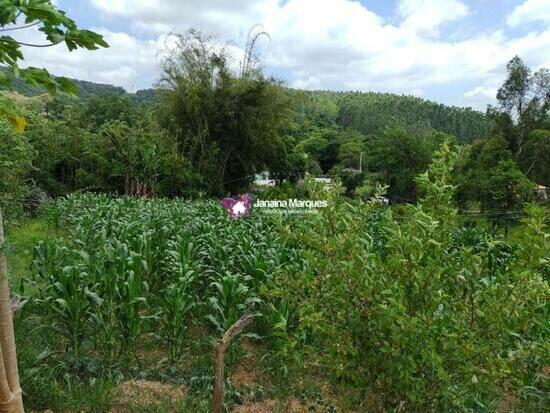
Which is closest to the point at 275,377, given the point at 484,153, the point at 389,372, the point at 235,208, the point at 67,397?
the point at 67,397

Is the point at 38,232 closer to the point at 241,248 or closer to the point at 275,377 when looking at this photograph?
the point at 241,248

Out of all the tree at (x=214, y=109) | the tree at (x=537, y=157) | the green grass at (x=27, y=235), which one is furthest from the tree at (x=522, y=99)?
the green grass at (x=27, y=235)

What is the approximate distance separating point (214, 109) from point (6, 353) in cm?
1525

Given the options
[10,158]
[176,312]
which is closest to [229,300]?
[176,312]

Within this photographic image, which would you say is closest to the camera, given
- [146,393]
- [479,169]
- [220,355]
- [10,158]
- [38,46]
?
[38,46]

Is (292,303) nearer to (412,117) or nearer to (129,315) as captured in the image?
(129,315)

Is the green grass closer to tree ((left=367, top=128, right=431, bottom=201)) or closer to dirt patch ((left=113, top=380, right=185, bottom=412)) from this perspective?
dirt patch ((left=113, top=380, right=185, bottom=412))

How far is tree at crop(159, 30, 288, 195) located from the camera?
1612 centimetres

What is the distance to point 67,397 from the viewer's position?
2504mm

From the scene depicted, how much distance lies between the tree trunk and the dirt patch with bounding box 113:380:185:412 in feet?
2.94

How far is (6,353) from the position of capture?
1.70 meters

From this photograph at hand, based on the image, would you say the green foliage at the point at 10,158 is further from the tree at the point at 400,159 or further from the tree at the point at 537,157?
the tree at the point at 537,157

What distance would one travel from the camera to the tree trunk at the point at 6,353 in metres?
1.62

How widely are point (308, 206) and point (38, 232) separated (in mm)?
7861
